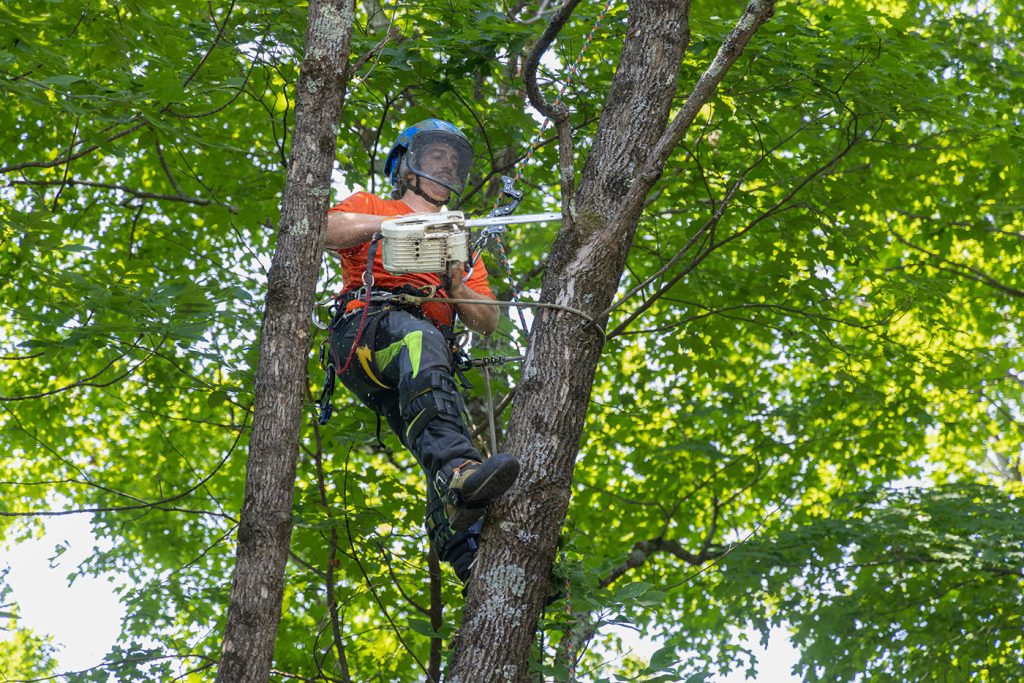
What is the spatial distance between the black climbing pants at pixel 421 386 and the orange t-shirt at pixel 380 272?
17 centimetres

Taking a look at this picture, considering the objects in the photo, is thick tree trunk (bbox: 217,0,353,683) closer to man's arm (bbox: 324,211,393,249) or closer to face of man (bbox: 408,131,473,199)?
man's arm (bbox: 324,211,393,249)

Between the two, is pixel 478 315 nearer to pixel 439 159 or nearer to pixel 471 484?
pixel 439 159

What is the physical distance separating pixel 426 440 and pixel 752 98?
11.9 feet

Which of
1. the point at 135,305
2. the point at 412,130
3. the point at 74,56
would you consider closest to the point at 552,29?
the point at 412,130

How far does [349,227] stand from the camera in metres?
3.62

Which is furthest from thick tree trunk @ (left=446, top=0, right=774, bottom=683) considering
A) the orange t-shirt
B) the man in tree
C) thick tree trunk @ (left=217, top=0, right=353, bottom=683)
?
the orange t-shirt

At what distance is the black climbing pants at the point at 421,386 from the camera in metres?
3.39

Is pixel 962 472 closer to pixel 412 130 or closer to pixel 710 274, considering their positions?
pixel 710 274

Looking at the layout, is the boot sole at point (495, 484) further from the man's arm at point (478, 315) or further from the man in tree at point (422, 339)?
the man's arm at point (478, 315)

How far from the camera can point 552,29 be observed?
3.60 meters

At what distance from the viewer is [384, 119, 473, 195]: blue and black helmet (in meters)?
4.00

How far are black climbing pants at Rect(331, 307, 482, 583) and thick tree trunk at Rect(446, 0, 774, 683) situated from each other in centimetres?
35

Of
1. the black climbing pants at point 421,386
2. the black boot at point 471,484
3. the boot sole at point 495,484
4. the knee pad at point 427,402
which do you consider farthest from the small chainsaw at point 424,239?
the boot sole at point 495,484

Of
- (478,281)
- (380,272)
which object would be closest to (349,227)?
(380,272)
